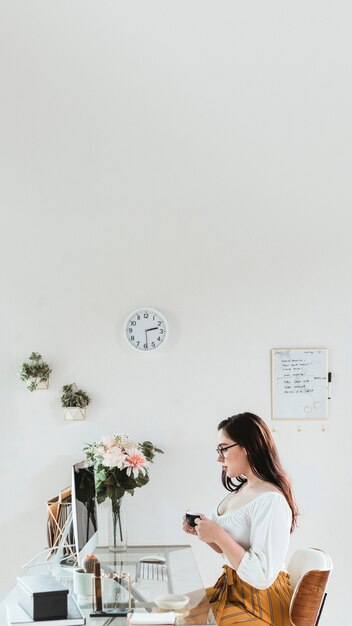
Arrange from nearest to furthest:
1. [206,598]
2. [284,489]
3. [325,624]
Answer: [206,598] → [284,489] → [325,624]

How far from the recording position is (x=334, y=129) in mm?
3523

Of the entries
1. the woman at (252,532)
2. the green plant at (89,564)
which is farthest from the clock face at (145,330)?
the green plant at (89,564)

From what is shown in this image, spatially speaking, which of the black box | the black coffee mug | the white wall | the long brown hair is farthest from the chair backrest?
the white wall

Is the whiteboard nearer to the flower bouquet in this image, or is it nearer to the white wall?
the white wall

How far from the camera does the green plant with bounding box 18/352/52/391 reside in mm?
3406

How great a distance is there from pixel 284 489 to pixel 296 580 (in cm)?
33

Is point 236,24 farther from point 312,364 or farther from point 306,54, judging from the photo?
point 312,364

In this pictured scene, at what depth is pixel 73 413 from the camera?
3400mm

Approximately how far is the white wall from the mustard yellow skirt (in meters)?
0.98

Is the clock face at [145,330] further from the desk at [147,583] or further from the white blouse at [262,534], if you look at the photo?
the white blouse at [262,534]

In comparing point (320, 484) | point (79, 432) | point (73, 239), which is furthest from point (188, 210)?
point (320, 484)

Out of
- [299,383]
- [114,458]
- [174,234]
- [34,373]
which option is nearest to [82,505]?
[114,458]

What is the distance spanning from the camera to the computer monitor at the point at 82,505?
8.25 ft

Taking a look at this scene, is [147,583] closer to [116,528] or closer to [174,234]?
[116,528]
